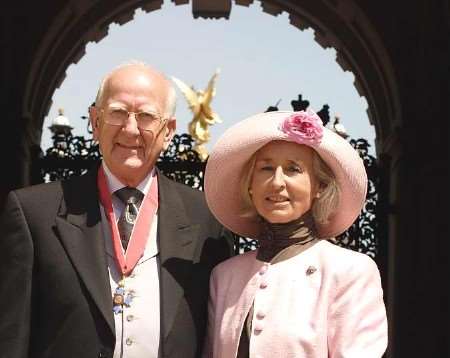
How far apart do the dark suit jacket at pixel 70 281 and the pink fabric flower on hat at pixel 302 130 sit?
69 cm

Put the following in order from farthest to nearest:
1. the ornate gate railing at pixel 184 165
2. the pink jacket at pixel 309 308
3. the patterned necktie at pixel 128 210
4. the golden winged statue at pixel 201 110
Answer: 1. the golden winged statue at pixel 201 110
2. the ornate gate railing at pixel 184 165
3. the patterned necktie at pixel 128 210
4. the pink jacket at pixel 309 308

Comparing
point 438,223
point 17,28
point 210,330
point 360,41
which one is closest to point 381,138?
point 360,41

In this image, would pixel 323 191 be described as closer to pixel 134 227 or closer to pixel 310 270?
pixel 310 270

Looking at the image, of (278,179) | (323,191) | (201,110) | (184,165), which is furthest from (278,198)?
(201,110)

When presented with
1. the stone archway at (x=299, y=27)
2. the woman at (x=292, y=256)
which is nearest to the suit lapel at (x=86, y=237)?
the woman at (x=292, y=256)

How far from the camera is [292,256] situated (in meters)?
4.64

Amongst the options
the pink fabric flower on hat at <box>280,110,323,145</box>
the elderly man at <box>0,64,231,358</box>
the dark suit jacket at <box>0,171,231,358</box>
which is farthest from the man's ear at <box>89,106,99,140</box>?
the pink fabric flower on hat at <box>280,110,323,145</box>

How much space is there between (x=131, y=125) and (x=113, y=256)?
0.55m

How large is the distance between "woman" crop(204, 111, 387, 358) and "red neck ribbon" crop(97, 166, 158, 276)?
0.25 metres

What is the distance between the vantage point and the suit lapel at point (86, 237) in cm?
464

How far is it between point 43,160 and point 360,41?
530 centimetres

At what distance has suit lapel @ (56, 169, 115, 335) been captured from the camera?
4645mm

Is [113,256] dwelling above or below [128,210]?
below

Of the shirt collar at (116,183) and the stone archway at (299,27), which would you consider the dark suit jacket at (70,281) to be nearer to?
the shirt collar at (116,183)
